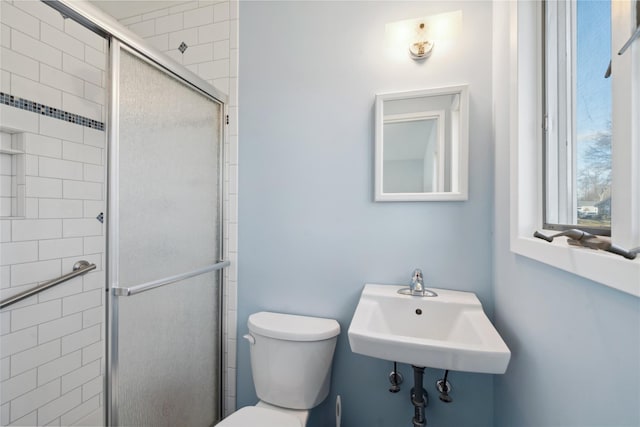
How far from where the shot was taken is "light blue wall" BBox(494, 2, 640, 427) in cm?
48

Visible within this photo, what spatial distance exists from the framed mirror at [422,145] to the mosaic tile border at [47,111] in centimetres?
164

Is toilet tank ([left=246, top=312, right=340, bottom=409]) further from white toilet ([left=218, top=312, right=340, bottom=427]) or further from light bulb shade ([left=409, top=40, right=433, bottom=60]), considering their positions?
light bulb shade ([left=409, top=40, right=433, bottom=60])

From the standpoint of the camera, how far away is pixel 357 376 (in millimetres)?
1371

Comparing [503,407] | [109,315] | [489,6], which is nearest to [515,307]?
[503,407]

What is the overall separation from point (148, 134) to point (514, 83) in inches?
54.3

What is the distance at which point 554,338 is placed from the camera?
702 mm

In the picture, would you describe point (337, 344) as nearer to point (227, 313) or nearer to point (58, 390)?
point (227, 313)

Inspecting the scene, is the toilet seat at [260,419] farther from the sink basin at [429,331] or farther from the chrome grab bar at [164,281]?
the chrome grab bar at [164,281]

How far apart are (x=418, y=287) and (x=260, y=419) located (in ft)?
2.75

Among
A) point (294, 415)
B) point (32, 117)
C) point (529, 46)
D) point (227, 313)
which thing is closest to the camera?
point (529, 46)

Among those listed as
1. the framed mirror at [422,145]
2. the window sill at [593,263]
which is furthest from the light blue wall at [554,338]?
the framed mirror at [422,145]

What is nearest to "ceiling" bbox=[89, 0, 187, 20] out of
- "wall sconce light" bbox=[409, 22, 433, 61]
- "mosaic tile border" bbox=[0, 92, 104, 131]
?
"mosaic tile border" bbox=[0, 92, 104, 131]

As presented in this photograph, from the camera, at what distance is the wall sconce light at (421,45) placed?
4.15ft

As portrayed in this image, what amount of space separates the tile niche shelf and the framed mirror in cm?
168
